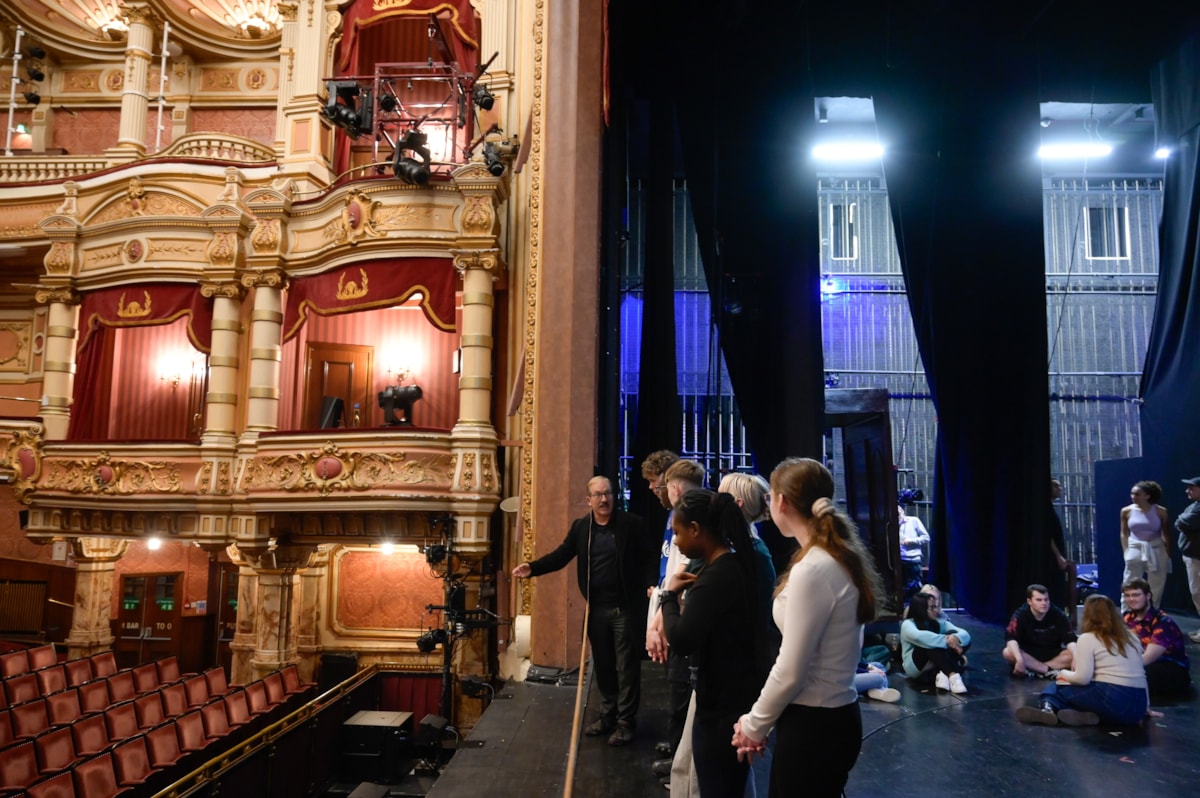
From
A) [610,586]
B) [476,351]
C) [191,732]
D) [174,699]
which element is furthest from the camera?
[476,351]

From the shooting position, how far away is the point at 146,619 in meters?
12.0

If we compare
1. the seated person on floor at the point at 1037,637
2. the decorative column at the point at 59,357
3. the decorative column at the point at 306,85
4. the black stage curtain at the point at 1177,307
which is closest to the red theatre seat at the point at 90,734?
the decorative column at the point at 59,357

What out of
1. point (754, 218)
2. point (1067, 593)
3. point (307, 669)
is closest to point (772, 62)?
point (754, 218)

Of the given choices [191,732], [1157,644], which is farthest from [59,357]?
[1157,644]

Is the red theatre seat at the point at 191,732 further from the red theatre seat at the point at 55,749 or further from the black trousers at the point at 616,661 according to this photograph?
the black trousers at the point at 616,661

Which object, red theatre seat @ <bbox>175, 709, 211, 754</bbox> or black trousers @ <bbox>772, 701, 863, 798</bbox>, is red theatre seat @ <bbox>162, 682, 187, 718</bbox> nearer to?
red theatre seat @ <bbox>175, 709, 211, 754</bbox>

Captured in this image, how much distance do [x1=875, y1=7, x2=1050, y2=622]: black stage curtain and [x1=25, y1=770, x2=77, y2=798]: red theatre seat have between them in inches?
271

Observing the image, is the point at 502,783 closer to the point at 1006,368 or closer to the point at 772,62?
the point at 1006,368

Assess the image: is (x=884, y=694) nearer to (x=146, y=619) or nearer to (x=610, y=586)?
(x=610, y=586)

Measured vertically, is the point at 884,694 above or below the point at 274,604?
above

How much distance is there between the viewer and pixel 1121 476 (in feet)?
27.7

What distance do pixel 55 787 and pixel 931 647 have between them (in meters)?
5.57

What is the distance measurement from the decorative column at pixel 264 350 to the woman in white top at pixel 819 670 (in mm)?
8732

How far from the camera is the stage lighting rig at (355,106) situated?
9.33 m
